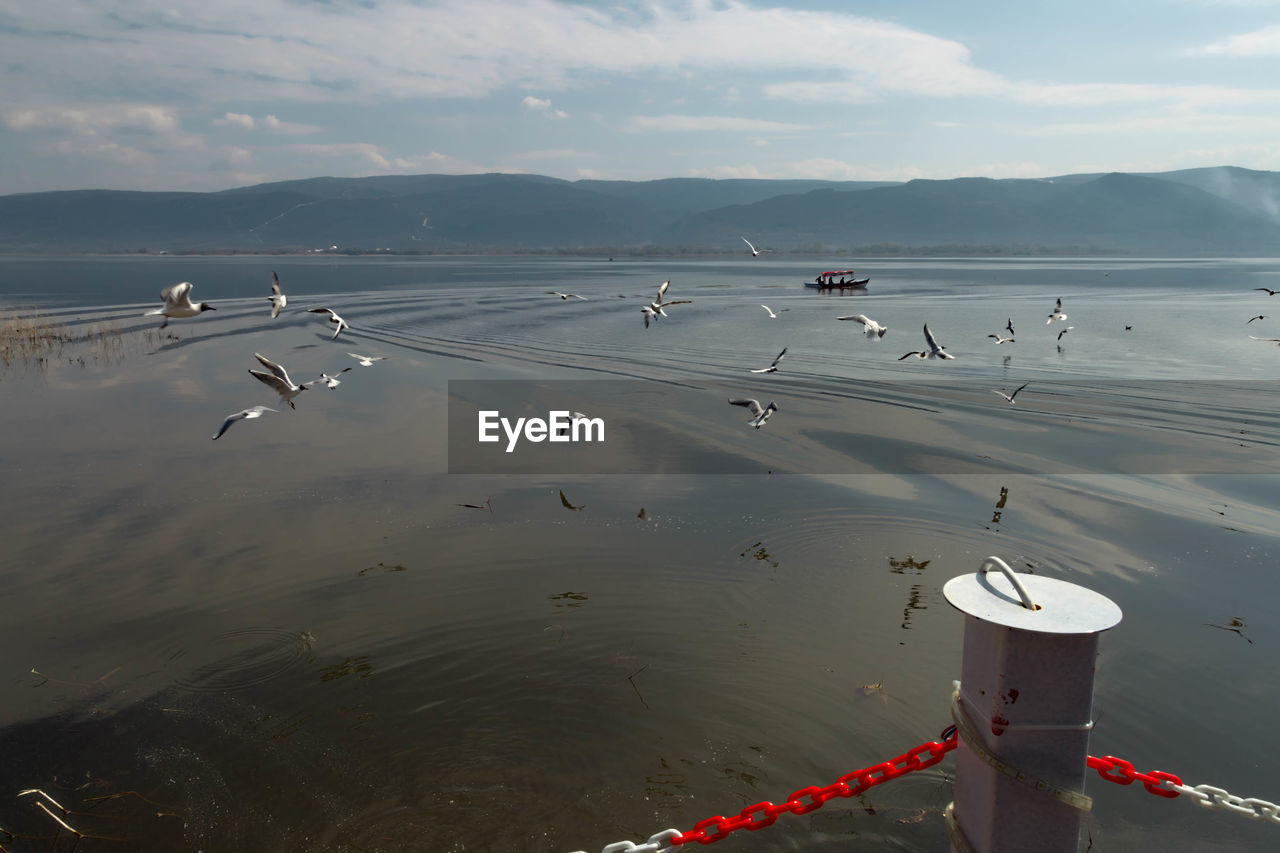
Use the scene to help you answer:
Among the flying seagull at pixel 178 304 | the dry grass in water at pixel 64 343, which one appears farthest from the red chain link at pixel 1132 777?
the dry grass in water at pixel 64 343

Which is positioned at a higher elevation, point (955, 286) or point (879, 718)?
point (955, 286)

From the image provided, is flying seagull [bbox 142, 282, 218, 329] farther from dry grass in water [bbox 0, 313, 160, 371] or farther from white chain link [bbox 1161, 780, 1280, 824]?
dry grass in water [bbox 0, 313, 160, 371]

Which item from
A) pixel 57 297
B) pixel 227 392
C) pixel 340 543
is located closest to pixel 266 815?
pixel 340 543

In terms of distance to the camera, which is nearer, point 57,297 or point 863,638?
point 863,638

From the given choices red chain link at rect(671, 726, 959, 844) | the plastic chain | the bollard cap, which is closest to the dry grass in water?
red chain link at rect(671, 726, 959, 844)

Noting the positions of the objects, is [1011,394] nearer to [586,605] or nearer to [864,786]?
[586,605]

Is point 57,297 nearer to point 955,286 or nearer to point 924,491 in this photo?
point 924,491

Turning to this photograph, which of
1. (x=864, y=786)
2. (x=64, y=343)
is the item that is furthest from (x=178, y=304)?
(x=64, y=343)

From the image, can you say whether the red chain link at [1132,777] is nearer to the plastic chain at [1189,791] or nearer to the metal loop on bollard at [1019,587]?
the plastic chain at [1189,791]
